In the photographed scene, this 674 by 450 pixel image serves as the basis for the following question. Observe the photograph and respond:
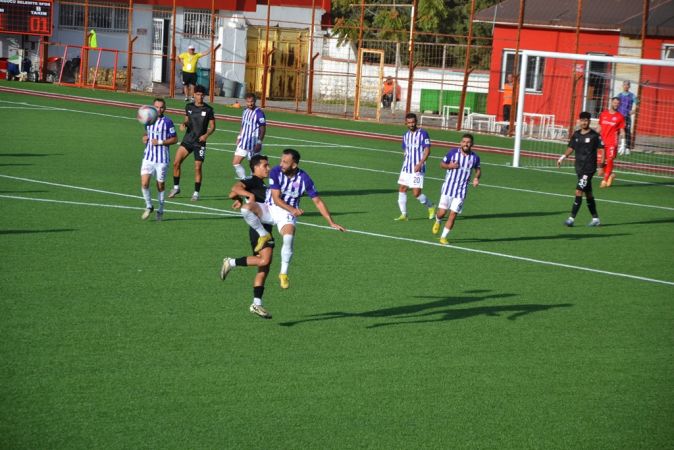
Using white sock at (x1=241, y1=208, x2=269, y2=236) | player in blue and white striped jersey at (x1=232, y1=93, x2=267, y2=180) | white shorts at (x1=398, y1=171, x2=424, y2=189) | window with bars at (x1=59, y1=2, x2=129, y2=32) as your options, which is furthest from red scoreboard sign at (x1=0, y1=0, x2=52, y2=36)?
white sock at (x1=241, y1=208, x2=269, y2=236)

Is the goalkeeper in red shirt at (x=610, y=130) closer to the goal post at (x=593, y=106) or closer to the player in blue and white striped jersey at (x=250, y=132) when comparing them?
the goal post at (x=593, y=106)

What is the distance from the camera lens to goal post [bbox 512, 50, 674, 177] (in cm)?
3584

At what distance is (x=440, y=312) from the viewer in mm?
13734

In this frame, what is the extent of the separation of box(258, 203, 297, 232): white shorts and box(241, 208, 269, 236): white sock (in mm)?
156

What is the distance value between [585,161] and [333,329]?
35.4 feet

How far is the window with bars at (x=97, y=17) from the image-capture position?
54031mm

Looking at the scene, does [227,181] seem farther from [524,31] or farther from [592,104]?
[524,31]

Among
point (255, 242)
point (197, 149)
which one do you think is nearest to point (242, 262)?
point (255, 242)

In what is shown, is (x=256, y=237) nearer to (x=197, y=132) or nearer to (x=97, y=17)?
(x=197, y=132)

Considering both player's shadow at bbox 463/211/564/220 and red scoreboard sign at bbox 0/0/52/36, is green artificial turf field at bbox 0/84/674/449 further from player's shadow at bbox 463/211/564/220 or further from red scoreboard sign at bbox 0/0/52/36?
red scoreboard sign at bbox 0/0/52/36

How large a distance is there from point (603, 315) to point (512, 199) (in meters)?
11.2

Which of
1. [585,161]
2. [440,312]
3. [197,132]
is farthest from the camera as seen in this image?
[197,132]

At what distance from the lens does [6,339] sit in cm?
1122

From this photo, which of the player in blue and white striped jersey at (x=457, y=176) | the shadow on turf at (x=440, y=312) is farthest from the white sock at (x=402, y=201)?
the shadow on turf at (x=440, y=312)
